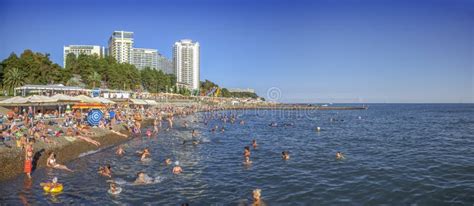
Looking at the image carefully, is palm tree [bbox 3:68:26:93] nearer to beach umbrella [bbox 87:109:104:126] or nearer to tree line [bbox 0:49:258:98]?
tree line [bbox 0:49:258:98]

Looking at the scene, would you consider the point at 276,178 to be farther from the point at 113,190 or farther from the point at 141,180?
the point at 113,190

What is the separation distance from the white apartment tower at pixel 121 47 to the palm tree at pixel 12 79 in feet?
429

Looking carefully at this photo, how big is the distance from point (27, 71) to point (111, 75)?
27.4 meters

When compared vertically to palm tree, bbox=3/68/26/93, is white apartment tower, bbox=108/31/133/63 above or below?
above

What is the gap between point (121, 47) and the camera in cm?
19550

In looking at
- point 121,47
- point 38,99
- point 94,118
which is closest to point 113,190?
point 94,118

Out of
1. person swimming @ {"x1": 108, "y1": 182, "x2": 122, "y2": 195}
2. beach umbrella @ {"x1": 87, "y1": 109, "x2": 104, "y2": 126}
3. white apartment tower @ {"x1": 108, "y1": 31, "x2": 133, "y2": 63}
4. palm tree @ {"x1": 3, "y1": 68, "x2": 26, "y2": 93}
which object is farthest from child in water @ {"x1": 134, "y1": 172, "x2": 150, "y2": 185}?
white apartment tower @ {"x1": 108, "y1": 31, "x2": 133, "y2": 63}

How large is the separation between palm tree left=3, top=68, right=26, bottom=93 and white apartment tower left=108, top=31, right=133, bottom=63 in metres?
131

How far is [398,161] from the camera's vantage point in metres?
22.0

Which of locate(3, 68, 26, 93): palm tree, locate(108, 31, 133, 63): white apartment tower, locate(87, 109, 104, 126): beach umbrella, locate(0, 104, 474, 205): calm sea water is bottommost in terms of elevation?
locate(0, 104, 474, 205): calm sea water

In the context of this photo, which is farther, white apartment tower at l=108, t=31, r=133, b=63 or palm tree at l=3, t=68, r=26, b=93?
white apartment tower at l=108, t=31, r=133, b=63

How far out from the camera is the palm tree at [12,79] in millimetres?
62500

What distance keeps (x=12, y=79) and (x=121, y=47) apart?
A: 453 feet

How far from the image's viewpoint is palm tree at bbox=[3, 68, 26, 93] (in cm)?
6250
